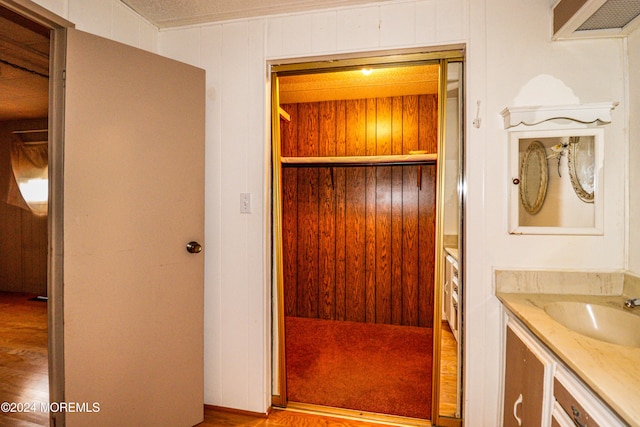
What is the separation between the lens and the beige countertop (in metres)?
0.72

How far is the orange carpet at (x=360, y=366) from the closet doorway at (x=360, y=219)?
2 cm

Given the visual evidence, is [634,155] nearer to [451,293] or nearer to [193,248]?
[451,293]

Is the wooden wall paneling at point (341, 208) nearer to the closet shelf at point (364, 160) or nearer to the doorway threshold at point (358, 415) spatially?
the closet shelf at point (364, 160)

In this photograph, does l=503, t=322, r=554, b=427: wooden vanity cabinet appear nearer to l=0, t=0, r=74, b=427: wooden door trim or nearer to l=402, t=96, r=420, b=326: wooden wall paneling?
l=402, t=96, r=420, b=326: wooden wall paneling

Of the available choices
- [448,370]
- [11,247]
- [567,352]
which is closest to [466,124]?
[567,352]

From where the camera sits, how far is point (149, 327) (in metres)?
1.62

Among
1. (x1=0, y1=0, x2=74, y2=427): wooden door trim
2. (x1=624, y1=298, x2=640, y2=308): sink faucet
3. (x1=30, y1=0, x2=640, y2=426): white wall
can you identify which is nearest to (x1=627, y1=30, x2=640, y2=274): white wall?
(x1=30, y1=0, x2=640, y2=426): white wall

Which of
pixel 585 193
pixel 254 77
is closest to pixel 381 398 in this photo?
pixel 585 193

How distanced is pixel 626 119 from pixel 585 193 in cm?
39

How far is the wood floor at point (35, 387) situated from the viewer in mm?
1810

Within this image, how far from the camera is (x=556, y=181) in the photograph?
157 cm

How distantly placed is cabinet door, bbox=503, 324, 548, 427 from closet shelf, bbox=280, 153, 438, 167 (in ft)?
4.97

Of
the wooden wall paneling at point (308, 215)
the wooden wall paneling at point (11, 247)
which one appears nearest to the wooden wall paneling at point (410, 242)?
the wooden wall paneling at point (308, 215)

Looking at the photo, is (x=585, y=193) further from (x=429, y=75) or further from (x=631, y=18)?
(x=429, y=75)
